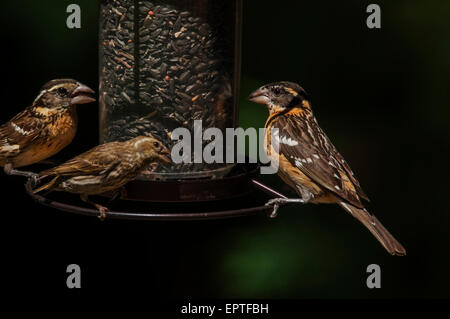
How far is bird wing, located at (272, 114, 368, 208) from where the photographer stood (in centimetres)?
519

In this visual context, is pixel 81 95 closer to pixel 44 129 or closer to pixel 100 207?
pixel 44 129

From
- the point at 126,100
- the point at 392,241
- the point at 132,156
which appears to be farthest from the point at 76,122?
the point at 392,241

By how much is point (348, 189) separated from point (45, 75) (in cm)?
244

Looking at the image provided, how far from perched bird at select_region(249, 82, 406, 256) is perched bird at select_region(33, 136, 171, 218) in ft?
2.89

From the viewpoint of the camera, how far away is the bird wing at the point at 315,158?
5.19 metres

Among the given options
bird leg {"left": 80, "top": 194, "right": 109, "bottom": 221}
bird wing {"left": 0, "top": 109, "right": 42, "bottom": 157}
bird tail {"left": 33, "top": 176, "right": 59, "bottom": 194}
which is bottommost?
bird leg {"left": 80, "top": 194, "right": 109, "bottom": 221}

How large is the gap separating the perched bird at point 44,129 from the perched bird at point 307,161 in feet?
3.82

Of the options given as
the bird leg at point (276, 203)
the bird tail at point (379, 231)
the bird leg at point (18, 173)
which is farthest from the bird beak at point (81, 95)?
the bird tail at point (379, 231)

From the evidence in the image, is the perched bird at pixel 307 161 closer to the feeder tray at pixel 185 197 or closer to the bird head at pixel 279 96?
the bird head at pixel 279 96

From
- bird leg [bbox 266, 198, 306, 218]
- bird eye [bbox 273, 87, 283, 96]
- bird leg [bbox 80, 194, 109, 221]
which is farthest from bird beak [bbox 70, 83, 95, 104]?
bird leg [bbox 266, 198, 306, 218]

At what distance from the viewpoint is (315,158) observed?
207 inches

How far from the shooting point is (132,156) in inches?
186

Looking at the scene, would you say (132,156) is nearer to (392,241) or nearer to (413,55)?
(392,241)

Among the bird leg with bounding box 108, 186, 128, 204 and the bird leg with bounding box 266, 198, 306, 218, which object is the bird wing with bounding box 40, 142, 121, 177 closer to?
the bird leg with bounding box 108, 186, 128, 204
